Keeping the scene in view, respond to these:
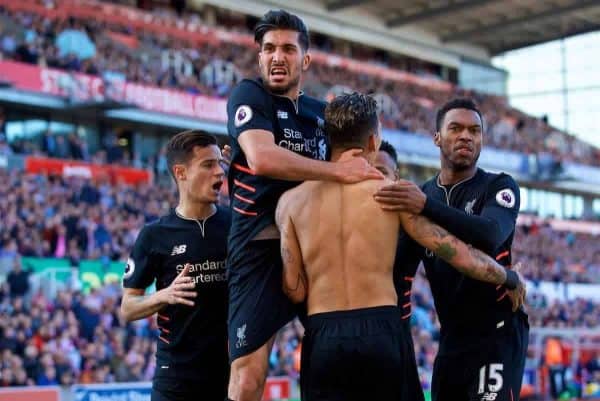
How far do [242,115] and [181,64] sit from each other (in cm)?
2505

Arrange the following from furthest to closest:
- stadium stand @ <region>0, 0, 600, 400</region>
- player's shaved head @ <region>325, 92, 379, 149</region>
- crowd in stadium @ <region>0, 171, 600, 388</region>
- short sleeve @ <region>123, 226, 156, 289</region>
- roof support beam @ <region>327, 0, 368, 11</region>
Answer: roof support beam @ <region>327, 0, 368, 11</region> → stadium stand @ <region>0, 0, 600, 400</region> → crowd in stadium @ <region>0, 171, 600, 388</region> → short sleeve @ <region>123, 226, 156, 289</region> → player's shaved head @ <region>325, 92, 379, 149</region>

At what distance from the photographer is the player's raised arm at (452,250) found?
463 cm

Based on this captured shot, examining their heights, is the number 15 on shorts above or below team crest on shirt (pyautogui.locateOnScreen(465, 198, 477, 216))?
below

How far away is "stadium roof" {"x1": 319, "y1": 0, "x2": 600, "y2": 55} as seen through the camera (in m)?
44.7

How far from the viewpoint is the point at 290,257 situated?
185 inches

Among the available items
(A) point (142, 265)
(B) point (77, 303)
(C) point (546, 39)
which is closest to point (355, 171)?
(A) point (142, 265)

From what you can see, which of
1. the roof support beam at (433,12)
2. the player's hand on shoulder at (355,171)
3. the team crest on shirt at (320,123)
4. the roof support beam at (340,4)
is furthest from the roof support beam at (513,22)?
the player's hand on shoulder at (355,171)

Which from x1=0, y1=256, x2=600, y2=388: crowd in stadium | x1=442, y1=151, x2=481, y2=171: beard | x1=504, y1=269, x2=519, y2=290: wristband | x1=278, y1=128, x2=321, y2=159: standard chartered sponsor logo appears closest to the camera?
x1=504, y1=269, x2=519, y2=290: wristband

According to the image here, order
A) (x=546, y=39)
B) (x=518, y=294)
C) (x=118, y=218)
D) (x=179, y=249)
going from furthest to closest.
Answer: (x=546, y=39), (x=118, y=218), (x=179, y=249), (x=518, y=294)

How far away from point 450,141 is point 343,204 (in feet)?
4.55

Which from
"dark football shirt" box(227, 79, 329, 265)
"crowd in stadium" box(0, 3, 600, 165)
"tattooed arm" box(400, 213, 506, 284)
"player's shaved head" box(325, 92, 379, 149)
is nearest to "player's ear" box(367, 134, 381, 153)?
"player's shaved head" box(325, 92, 379, 149)

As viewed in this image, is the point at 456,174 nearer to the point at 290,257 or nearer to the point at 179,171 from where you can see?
the point at 290,257

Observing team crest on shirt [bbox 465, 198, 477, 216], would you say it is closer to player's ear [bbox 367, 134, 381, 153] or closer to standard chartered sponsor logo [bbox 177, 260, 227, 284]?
player's ear [bbox 367, 134, 381, 153]

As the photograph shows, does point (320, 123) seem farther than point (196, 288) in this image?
No
